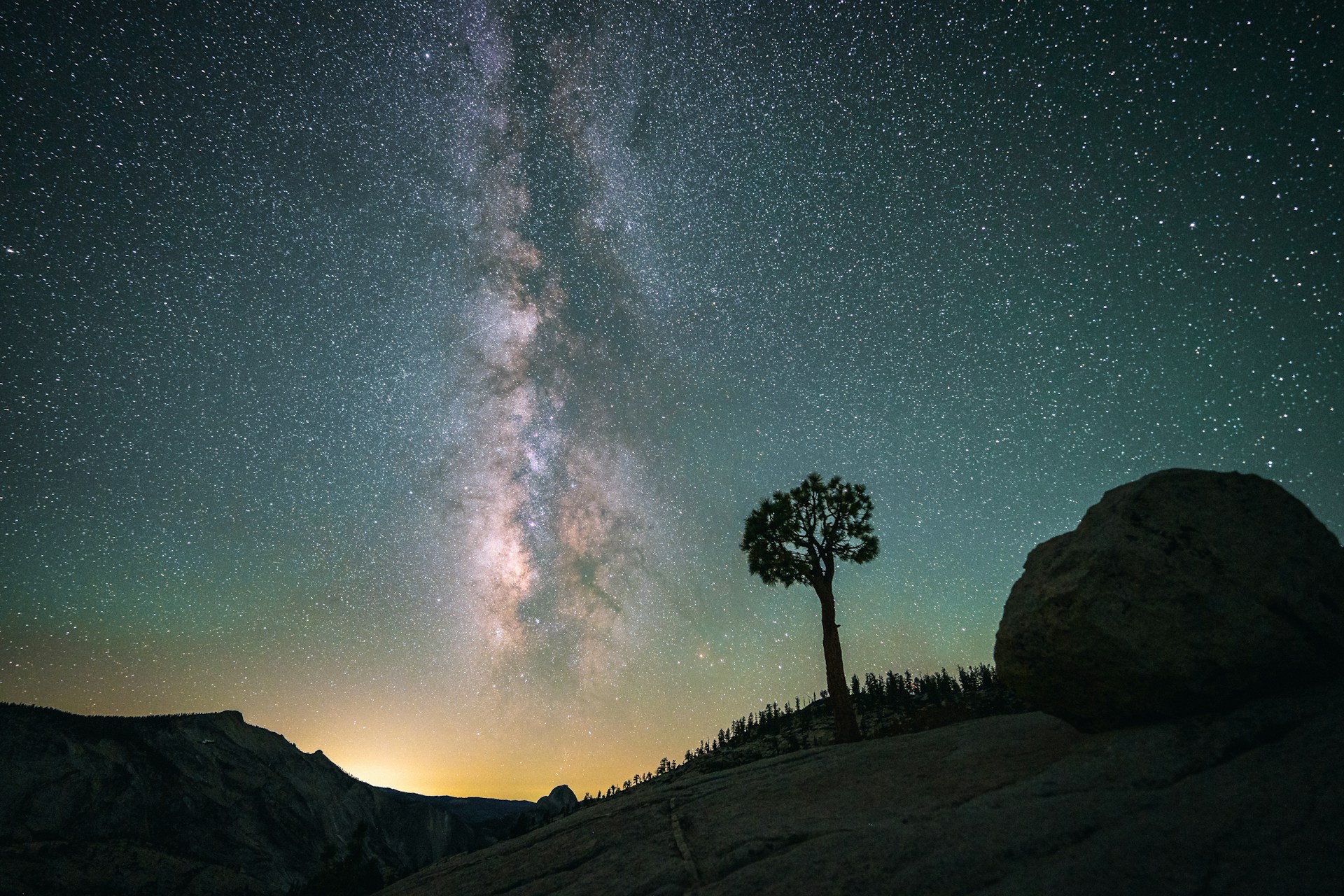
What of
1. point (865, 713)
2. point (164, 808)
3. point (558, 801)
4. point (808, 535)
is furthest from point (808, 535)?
point (558, 801)

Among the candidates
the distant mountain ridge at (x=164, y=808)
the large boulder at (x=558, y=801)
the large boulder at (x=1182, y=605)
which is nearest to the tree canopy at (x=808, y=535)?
the large boulder at (x=1182, y=605)

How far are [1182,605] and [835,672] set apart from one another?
12304mm

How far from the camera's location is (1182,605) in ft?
18.5

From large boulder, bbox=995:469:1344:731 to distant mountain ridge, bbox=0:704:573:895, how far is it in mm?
54213

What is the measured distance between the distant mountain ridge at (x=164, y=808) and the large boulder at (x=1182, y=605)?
54213mm

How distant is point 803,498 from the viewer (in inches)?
761

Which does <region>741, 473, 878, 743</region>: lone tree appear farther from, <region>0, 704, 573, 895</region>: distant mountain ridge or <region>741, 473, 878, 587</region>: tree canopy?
<region>0, 704, 573, 895</region>: distant mountain ridge

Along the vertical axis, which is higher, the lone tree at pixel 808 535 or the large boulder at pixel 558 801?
the lone tree at pixel 808 535

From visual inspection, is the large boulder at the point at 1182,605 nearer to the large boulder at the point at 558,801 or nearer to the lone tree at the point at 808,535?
the lone tree at the point at 808,535

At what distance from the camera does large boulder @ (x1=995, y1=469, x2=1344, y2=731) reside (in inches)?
211

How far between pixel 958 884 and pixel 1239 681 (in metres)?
3.88

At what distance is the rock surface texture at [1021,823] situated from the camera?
378 cm

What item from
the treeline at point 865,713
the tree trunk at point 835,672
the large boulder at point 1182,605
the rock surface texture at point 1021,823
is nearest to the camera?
the rock surface texture at point 1021,823

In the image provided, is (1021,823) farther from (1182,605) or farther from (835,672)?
(835,672)
